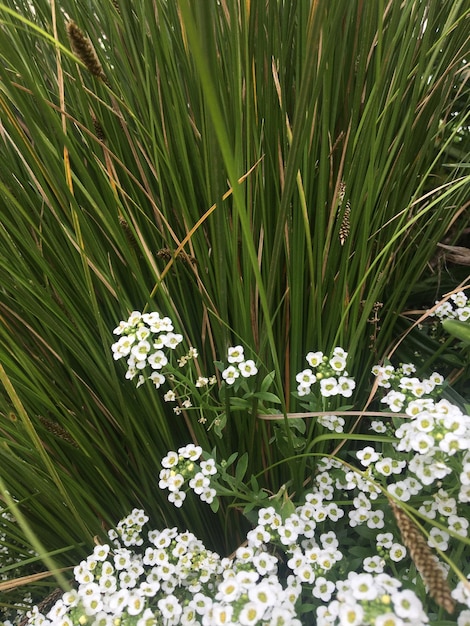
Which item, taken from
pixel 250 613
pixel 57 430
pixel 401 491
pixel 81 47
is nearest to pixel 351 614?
pixel 250 613

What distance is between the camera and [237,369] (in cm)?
80

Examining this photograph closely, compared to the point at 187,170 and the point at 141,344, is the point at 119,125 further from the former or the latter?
the point at 141,344

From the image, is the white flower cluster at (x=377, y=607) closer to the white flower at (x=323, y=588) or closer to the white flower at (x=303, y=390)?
the white flower at (x=323, y=588)

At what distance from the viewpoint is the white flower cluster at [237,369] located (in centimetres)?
76

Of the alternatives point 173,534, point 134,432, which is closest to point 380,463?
point 173,534

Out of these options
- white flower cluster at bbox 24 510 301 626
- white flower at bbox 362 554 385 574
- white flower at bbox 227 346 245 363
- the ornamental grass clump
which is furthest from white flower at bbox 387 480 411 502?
white flower at bbox 227 346 245 363

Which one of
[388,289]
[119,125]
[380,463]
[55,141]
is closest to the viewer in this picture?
[380,463]

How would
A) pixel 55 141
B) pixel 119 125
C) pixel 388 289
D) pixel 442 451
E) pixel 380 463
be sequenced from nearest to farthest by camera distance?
A: 1. pixel 442 451
2. pixel 380 463
3. pixel 55 141
4. pixel 119 125
5. pixel 388 289

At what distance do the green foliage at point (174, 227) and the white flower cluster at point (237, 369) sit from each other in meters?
0.03

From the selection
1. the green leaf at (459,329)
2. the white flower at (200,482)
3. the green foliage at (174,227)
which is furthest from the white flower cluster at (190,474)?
the green leaf at (459,329)

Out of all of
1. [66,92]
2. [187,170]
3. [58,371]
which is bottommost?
[58,371]

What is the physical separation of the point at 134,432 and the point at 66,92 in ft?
2.88

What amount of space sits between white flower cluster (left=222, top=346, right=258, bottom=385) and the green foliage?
0.03 meters

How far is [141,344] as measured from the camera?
736 millimetres
